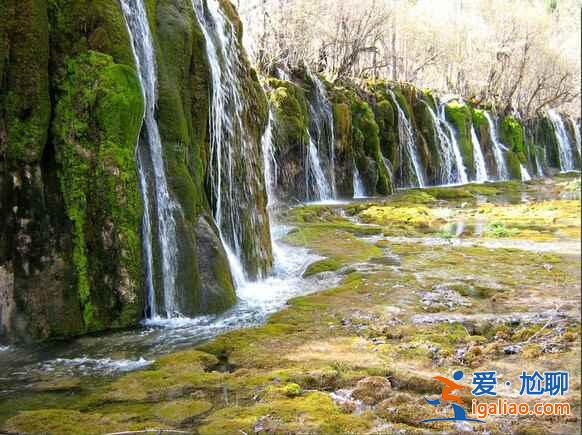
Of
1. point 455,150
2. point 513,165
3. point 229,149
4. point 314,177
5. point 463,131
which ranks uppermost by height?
point 463,131

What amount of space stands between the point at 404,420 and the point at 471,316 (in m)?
3.60

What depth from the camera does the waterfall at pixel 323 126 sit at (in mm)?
24953

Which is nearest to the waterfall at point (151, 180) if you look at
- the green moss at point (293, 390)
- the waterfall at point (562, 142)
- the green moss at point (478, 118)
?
the green moss at point (293, 390)

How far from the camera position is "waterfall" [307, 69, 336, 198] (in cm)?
2495

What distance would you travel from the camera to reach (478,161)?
38812 millimetres

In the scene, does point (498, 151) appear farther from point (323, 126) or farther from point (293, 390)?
point (293, 390)

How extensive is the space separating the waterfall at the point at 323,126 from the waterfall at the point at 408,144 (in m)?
7.56

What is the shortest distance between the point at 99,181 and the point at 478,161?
115ft

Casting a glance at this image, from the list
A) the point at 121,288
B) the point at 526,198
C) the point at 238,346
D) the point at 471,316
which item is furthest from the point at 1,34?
the point at 526,198

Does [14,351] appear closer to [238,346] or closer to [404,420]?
[238,346]

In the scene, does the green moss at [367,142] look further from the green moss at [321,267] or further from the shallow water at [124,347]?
the shallow water at [124,347]

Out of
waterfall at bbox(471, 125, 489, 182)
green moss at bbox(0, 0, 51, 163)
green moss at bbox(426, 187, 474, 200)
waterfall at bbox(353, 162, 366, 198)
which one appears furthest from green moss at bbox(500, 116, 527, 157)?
green moss at bbox(0, 0, 51, 163)

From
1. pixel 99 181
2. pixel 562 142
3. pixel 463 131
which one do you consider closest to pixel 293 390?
pixel 99 181

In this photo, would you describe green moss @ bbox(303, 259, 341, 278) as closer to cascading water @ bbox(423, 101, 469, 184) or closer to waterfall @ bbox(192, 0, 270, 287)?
waterfall @ bbox(192, 0, 270, 287)
